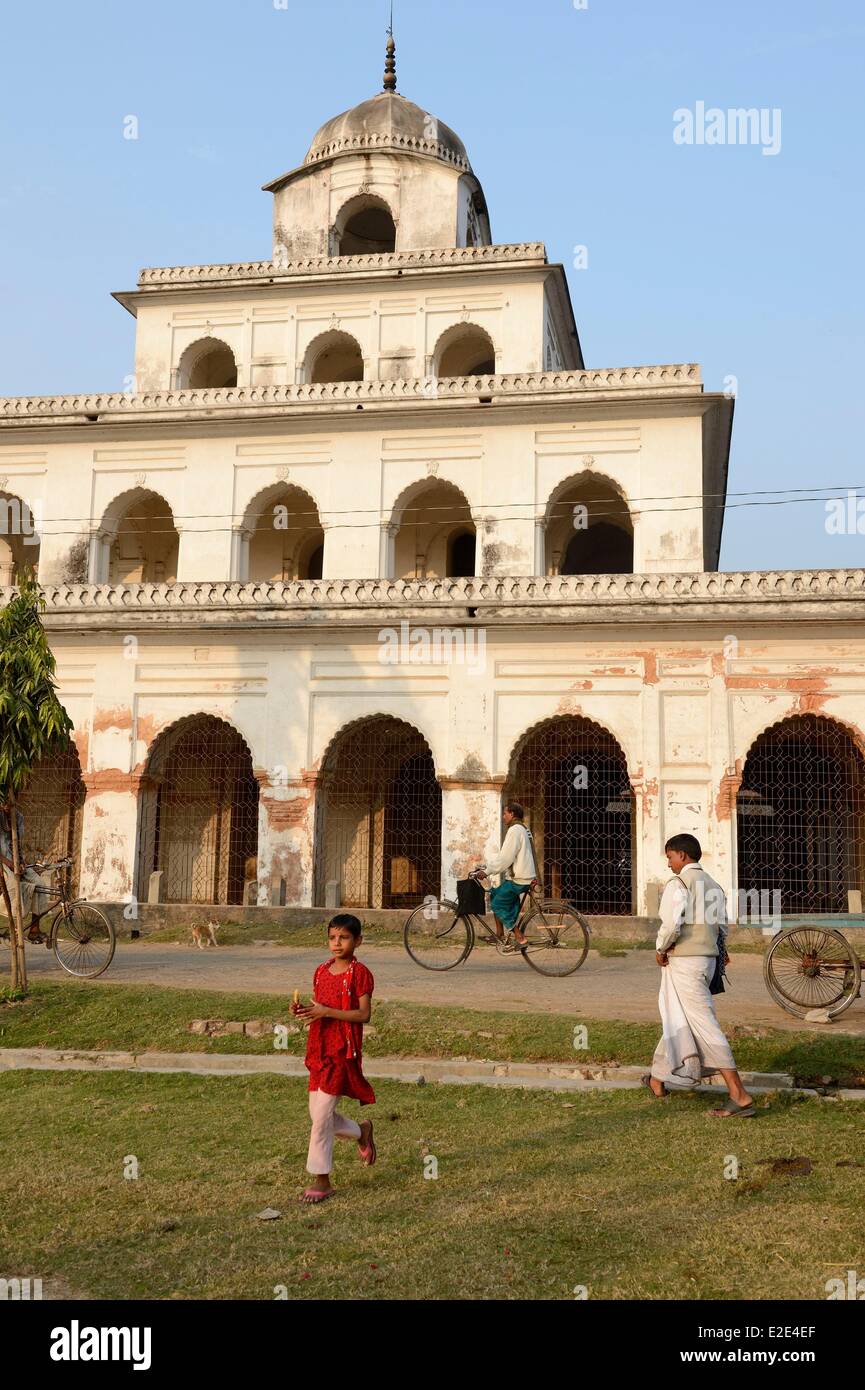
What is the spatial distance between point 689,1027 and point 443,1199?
2.29 m

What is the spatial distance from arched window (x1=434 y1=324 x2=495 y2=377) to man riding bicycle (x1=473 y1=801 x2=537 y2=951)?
14.6 meters

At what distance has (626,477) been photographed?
21.1 metres

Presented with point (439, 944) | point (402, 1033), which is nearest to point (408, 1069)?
point (402, 1033)

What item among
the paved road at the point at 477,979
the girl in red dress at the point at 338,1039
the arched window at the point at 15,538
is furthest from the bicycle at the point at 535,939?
the arched window at the point at 15,538

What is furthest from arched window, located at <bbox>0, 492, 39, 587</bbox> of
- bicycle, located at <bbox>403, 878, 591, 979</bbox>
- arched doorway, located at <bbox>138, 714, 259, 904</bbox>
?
bicycle, located at <bbox>403, 878, 591, 979</bbox>

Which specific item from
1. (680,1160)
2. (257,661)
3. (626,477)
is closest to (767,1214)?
(680,1160)

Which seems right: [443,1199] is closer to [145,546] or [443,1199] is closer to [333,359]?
[145,546]

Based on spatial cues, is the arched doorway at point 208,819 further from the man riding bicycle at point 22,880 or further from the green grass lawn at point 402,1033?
the green grass lawn at point 402,1033

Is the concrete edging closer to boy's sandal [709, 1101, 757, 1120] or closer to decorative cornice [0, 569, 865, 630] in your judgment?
boy's sandal [709, 1101, 757, 1120]

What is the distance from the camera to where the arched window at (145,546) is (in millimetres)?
23656

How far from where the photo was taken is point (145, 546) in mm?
24438

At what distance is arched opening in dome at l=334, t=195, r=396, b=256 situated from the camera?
82.5ft
